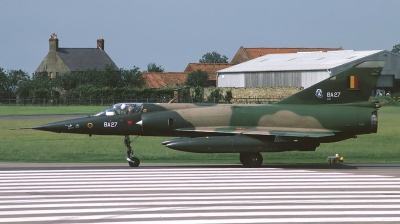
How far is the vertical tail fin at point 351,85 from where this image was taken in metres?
23.6

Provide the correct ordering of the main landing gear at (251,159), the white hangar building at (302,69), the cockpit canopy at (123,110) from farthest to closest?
the white hangar building at (302,69) → the cockpit canopy at (123,110) → the main landing gear at (251,159)

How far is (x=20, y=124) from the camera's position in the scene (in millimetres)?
47438

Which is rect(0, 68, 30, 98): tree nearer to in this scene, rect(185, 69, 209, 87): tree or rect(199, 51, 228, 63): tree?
rect(185, 69, 209, 87): tree

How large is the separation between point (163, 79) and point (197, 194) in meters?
96.0

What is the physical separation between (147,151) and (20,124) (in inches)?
785

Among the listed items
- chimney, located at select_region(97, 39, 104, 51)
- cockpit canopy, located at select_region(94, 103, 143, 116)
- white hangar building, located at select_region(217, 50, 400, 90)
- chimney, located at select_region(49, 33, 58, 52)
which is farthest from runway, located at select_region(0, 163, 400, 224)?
chimney, located at select_region(97, 39, 104, 51)

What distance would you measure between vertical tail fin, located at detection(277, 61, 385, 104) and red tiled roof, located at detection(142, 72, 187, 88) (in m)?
84.3

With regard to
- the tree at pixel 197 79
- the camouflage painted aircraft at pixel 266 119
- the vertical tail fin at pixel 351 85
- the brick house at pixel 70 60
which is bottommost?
the camouflage painted aircraft at pixel 266 119

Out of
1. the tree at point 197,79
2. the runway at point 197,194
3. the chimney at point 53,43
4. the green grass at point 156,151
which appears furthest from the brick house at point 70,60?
the runway at point 197,194

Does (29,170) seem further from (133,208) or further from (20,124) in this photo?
(20,124)

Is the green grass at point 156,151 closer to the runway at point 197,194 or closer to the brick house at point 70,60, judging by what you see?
the runway at point 197,194

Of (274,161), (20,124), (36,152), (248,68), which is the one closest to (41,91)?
(248,68)

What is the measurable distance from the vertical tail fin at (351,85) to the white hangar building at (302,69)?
44.4 m

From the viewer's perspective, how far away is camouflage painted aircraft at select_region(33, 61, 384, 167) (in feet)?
75.4
